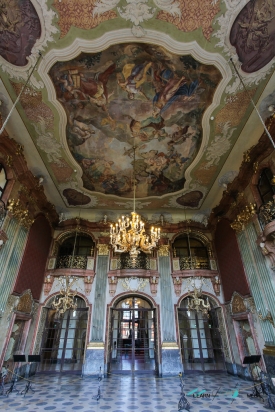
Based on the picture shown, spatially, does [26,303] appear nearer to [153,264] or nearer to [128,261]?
[128,261]

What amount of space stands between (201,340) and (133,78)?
35.9 ft

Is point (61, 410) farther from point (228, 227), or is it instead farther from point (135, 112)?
point (228, 227)

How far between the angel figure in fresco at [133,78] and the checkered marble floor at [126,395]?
758 centimetres

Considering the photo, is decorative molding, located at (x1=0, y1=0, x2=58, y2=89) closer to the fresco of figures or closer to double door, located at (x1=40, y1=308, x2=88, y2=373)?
the fresco of figures

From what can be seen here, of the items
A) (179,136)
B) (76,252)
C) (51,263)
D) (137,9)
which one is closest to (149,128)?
(179,136)

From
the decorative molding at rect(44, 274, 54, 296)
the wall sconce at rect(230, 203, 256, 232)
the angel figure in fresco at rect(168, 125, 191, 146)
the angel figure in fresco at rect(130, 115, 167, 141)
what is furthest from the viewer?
the decorative molding at rect(44, 274, 54, 296)

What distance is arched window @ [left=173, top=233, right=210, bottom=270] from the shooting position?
10.8 meters

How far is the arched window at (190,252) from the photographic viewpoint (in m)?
10.8

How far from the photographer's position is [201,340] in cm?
1058

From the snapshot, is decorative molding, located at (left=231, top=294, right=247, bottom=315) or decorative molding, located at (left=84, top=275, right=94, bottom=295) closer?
decorative molding, located at (left=231, top=294, right=247, bottom=315)

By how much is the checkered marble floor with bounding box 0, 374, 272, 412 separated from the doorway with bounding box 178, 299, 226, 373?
1.59 meters

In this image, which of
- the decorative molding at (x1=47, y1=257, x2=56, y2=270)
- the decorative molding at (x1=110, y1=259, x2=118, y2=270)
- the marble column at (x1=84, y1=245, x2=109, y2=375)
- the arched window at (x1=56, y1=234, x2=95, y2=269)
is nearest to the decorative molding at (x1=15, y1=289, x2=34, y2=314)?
Result: the decorative molding at (x1=47, y1=257, x2=56, y2=270)

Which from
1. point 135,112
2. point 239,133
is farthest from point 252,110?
point 135,112

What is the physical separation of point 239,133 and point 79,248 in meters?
8.80
